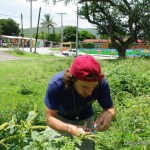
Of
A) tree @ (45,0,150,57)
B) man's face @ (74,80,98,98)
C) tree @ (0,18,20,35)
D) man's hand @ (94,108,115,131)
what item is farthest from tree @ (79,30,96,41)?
man's face @ (74,80,98,98)

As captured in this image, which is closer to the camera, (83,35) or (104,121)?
(104,121)

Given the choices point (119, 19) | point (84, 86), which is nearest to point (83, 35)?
point (119, 19)

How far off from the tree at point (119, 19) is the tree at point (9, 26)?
69538 mm

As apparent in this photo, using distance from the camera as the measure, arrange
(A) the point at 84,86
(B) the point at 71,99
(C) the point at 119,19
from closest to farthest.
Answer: (A) the point at 84,86 → (B) the point at 71,99 → (C) the point at 119,19

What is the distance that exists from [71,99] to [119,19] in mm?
31367

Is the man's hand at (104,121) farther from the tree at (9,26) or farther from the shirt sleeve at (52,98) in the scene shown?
the tree at (9,26)

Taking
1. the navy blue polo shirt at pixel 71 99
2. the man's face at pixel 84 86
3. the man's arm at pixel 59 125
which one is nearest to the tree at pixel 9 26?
the navy blue polo shirt at pixel 71 99

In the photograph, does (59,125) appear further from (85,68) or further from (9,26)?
(9,26)

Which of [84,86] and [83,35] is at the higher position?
[83,35]

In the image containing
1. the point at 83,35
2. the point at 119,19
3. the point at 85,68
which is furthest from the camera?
the point at 83,35

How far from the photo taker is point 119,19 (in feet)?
110

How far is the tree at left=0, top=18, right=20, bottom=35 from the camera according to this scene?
10046 cm

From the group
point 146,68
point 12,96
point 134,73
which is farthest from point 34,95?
point 146,68

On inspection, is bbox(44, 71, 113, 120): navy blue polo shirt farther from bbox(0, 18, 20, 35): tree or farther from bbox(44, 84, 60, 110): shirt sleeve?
bbox(0, 18, 20, 35): tree
